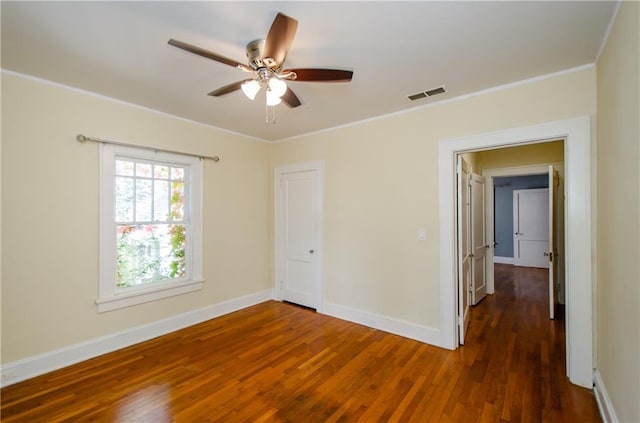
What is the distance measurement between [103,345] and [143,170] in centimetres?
190

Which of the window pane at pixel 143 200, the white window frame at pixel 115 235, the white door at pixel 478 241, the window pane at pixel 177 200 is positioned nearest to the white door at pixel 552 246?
the white door at pixel 478 241

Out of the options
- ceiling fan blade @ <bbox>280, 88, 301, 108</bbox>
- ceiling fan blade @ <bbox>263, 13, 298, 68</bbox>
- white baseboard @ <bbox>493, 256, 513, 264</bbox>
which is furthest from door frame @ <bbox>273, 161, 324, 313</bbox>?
white baseboard @ <bbox>493, 256, 513, 264</bbox>

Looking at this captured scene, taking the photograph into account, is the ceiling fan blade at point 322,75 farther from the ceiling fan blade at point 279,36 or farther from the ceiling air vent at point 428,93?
the ceiling air vent at point 428,93

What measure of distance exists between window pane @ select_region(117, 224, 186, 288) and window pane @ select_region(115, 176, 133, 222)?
11 cm

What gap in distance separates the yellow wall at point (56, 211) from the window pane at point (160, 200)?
0.49 meters

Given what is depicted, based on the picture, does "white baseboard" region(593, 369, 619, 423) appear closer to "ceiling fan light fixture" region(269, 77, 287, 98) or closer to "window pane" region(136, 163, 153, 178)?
"ceiling fan light fixture" region(269, 77, 287, 98)

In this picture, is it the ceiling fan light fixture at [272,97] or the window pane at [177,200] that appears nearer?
the ceiling fan light fixture at [272,97]

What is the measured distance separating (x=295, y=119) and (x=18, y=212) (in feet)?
9.28

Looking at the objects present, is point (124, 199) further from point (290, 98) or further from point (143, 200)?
point (290, 98)

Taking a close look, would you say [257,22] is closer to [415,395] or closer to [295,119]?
[295,119]

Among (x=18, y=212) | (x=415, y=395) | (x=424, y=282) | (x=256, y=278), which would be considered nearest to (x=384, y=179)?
(x=424, y=282)

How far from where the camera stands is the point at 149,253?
Result: 334cm

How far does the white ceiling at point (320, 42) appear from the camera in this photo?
165 centimetres

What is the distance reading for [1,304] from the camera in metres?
2.34
